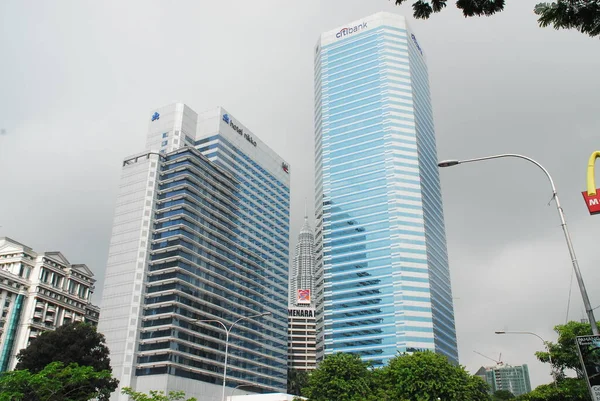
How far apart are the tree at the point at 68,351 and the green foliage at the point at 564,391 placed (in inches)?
2258

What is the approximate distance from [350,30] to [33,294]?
138448 millimetres

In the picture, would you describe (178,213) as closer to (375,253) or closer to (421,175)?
(375,253)

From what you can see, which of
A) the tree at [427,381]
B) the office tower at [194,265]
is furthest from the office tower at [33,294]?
the tree at [427,381]

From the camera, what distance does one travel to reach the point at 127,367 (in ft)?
370

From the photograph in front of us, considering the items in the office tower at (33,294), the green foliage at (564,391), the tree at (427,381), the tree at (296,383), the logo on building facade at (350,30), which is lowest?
the green foliage at (564,391)

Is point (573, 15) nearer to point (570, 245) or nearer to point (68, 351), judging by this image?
point (570, 245)

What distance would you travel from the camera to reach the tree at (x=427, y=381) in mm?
59438

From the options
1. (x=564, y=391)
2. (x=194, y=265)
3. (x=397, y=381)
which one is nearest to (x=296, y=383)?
(x=194, y=265)

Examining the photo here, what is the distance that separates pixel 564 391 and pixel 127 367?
294 feet

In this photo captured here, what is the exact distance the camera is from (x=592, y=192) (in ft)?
60.0

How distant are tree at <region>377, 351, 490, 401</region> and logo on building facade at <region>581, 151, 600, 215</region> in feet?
151

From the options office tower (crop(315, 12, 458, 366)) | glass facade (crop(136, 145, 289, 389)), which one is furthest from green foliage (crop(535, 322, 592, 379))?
office tower (crop(315, 12, 458, 366))

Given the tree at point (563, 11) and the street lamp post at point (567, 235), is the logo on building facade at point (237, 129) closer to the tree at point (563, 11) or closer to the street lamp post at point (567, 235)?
the street lamp post at point (567, 235)

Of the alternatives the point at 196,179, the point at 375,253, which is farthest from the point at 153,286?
the point at 375,253
